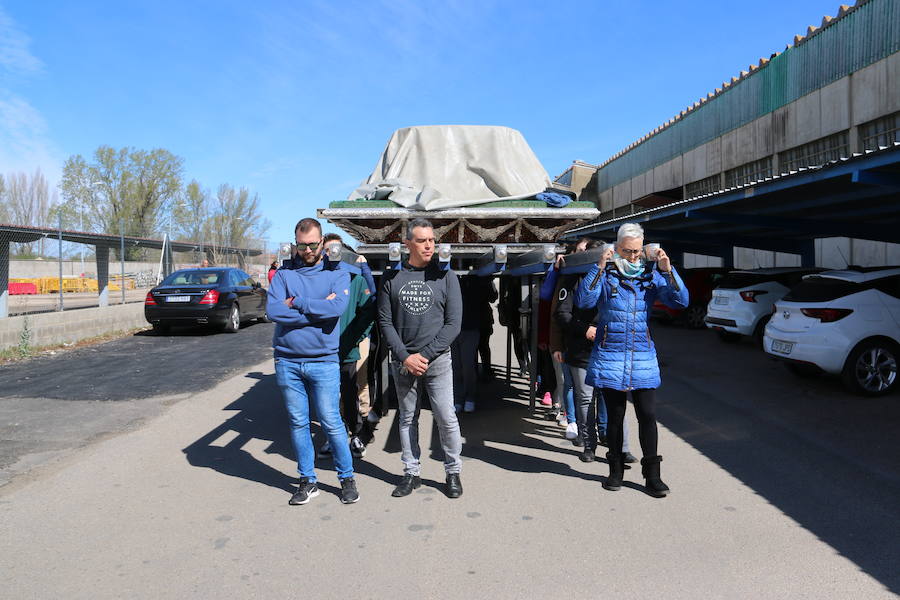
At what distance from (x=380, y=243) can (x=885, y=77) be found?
13.8m

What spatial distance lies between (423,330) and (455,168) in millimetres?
3312

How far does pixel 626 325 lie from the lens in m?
4.31

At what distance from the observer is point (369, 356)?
20.2 ft

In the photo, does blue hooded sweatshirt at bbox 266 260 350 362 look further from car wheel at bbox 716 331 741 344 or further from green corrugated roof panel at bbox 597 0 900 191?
green corrugated roof panel at bbox 597 0 900 191

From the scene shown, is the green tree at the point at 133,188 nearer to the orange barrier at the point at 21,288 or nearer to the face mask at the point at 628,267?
the orange barrier at the point at 21,288

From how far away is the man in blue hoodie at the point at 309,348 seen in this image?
13.5ft

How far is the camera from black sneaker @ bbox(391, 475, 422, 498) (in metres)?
4.29

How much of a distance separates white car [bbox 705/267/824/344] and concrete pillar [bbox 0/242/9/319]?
1327cm

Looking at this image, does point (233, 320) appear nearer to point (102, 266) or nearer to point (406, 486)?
point (102, 266)

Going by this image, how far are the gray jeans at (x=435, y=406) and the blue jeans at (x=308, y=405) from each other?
1.40ft

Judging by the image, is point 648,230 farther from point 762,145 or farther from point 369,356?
point 369,356

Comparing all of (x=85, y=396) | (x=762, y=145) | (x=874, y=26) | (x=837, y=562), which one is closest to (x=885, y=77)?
(x=874, y=26)

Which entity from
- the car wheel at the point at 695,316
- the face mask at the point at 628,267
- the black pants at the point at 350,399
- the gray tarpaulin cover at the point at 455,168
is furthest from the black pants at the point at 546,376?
the car wheel at the point at 695,316

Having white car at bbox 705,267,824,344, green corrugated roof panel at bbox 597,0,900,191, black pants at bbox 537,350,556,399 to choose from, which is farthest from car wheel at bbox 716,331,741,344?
green corrugated roof panel at bbox 597,0,900,191
